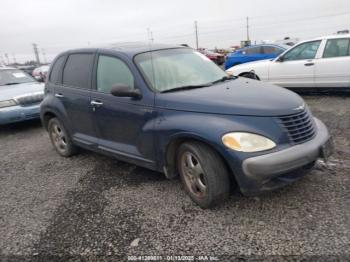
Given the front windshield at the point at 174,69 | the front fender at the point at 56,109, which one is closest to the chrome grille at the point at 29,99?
the front fender at the point at 56,109

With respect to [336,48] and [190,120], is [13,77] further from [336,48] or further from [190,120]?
[336,48]

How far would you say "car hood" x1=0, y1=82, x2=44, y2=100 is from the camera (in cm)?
708

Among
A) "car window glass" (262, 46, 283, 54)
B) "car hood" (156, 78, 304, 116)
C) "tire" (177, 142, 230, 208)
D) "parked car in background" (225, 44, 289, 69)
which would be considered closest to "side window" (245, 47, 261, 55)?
"parked car in background" (225, 44, 289, 69)

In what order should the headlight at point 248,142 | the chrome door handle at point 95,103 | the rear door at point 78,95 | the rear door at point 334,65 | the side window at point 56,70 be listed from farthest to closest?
1. the rear door at point 334,65
2. the side window at point 56,70
3. the rear door at point 78,95
4. the chrome door handle at point 95,103
5. the headlight at point 248,142

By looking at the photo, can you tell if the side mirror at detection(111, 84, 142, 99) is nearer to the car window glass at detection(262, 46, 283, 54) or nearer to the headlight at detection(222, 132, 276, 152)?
the headlight at detection(222, 132, 276, 152)

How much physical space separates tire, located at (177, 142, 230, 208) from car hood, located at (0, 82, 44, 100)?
5.43 m

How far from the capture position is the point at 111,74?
3.95 m

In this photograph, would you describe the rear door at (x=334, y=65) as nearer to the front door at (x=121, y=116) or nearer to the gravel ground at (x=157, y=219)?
the gravel ground at (x=157, y=219)

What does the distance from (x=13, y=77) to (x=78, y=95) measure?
4.94 meters

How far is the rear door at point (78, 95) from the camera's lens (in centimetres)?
425

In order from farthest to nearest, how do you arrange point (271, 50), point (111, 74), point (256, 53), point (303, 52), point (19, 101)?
point (256, 53) < point (271, 50) < point (303, 52) < point (19, 101) < point (111, 74)

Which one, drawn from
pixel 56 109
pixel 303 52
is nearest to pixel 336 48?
pixel 303 52

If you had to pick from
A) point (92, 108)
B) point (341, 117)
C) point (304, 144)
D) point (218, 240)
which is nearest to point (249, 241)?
point (218, 240)

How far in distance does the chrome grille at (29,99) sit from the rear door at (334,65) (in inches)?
266
